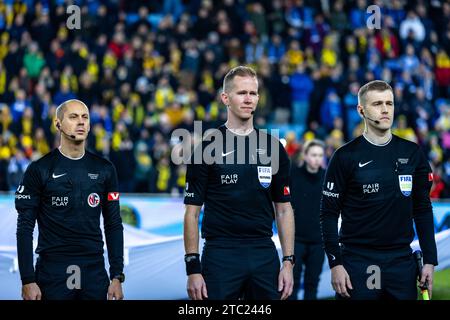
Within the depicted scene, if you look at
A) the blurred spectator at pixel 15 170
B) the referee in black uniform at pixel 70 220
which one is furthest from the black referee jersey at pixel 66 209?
the blurred spectator at pixel 15 170

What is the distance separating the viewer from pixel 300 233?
390 inches

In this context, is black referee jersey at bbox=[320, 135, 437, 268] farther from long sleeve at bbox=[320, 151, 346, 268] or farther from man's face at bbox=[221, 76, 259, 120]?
man's face at bbox=[221, 76, 259, 120]

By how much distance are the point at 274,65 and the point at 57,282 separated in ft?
49.2

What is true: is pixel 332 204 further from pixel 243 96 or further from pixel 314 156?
pixel 314 156

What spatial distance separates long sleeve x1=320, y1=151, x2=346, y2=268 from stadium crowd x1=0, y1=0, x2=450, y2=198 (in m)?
10.1

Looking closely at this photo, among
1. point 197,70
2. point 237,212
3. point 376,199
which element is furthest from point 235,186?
point 197,70

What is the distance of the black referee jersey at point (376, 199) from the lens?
6609 mm

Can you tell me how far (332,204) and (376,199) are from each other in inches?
12.1

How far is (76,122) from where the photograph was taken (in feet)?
22.5

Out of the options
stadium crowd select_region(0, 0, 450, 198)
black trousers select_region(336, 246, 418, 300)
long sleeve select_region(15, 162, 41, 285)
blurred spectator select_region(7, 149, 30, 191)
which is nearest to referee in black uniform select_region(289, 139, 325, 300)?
black trousers select_region(336, 246, 418, 300)

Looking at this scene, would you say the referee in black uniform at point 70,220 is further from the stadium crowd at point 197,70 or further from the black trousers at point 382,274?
the stadium crowd at point 197,70

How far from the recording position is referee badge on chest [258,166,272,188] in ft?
21.6

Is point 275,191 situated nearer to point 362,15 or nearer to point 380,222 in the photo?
point 380,222
